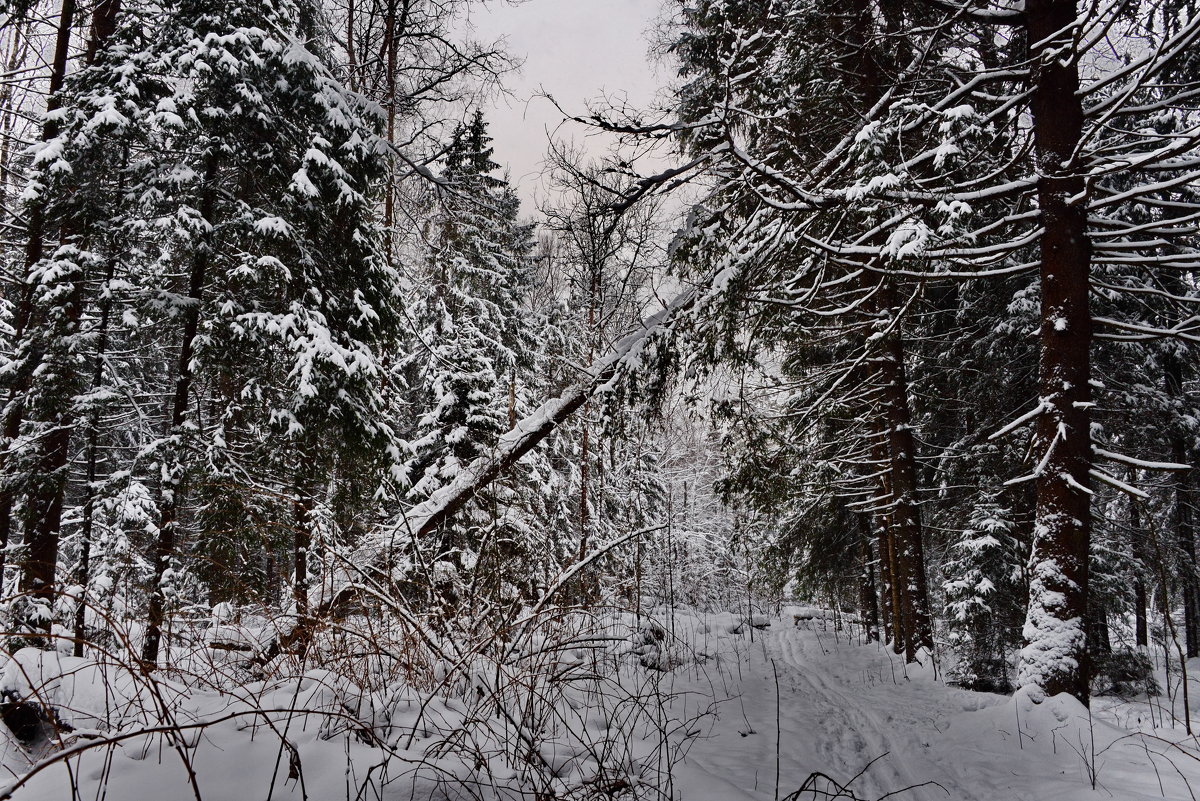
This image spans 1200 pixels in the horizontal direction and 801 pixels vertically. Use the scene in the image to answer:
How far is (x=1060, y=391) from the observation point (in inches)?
194

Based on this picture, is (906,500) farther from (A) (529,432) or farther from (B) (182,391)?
A: (B) (182,391)

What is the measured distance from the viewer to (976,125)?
4.50 meters

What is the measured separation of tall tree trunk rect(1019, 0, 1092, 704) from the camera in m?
4.56

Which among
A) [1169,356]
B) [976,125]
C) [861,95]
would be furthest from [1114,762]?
[1169,356]

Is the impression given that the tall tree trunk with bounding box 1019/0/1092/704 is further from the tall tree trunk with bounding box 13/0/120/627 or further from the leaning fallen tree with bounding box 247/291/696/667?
the tall tree trunk with bounding box 13/0/120/627

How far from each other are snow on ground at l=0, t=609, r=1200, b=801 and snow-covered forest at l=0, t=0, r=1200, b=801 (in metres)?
0.03

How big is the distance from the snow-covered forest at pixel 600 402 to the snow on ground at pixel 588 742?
0.10 feet

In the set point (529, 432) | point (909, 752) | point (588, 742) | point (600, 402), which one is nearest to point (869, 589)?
point (909, 752)

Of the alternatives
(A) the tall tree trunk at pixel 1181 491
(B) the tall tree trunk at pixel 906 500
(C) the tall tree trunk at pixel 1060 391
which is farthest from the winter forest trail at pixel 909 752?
(A) the tall tree trunk at pixel 1181 491

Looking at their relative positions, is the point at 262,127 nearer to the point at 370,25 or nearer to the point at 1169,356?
the point at 370,25

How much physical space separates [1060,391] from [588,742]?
5.10 metres

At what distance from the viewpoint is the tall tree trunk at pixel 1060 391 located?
456cm

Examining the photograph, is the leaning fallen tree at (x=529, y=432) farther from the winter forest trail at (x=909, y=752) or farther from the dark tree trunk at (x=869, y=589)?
the dark tree trunk at (x=869, y=589)

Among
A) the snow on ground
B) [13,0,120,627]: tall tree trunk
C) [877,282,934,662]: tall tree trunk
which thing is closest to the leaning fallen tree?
the snow on ground
